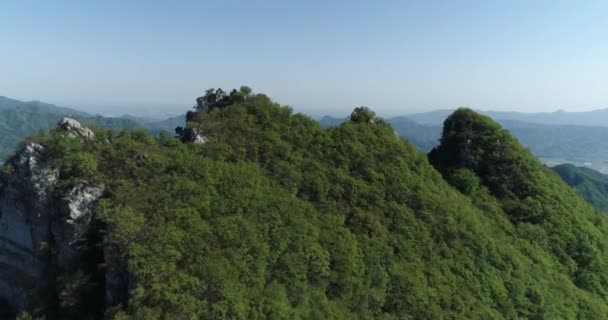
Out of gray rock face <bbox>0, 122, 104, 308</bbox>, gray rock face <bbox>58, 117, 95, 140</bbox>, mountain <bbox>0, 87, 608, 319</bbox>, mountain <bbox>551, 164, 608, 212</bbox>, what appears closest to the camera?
mountain <bbox>0, 87, 608, 319</bbox>

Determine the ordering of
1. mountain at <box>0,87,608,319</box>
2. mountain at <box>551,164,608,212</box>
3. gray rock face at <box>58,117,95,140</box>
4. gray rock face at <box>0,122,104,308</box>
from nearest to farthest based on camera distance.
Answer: mountain at <box>0,87,608,319</box>, gray rock face at <box>0,122,104,308</box>, gray rock face at <box>58,117,95,140</box>, mountain at <box>551,164,608,212</box>

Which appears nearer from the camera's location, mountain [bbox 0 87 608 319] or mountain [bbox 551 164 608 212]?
mountain [bbox 0 87 608 319]

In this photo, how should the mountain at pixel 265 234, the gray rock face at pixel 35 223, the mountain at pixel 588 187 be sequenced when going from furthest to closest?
1. the mountain at pixel 588 187
2. the gray rock face at pixel 35 223
3. the mountain at pixel 265 234

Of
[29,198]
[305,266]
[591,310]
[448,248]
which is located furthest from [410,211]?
[29,198]

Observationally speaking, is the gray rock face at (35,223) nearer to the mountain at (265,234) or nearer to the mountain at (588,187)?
the mountain at (265,234)

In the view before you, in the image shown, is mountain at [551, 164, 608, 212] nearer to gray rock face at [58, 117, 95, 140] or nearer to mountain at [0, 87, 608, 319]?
mountain at [0, 87, 608, 319]

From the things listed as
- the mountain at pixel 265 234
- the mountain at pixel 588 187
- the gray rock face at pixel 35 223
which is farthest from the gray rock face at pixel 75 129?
the mountain at pixel 588 187

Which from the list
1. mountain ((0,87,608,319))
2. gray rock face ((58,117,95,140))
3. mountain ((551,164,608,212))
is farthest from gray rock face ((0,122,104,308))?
mountain ((551,164,608,212))
